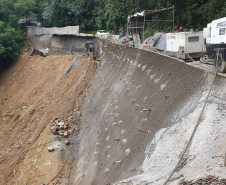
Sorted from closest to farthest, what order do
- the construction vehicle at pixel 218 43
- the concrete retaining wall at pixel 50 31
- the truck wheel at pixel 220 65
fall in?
the truck wheel at pixel 220 65, the construction vehicle at pixel 218 43, the concrete retaining wall at pixel 50 31

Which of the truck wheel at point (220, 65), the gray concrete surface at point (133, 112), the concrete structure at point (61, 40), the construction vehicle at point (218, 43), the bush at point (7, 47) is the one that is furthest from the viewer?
the concrete structure at point (61, 40)

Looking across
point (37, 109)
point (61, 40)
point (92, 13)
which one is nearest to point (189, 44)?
point (37, 109)

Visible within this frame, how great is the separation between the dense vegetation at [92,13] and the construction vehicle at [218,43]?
9.48 meters

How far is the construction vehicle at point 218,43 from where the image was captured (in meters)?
8.96

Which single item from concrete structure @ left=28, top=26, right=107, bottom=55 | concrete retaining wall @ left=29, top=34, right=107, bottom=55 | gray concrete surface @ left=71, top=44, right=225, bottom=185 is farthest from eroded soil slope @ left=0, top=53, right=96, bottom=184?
concrete structure @ left=28, top=26, right=107, bottom=55

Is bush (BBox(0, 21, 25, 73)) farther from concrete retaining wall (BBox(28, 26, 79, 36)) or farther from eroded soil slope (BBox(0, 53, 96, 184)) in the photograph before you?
concrete retaining wall (BBox(28, 26, 79, 36))

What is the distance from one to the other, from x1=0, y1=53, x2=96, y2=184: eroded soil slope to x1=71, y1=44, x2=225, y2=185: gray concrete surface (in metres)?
1.49

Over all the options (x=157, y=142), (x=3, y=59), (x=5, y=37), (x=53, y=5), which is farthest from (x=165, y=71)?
(x=53, y=5)

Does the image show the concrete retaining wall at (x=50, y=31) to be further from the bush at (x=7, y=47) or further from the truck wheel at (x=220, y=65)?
the truck wheel at (x=220, y=65)

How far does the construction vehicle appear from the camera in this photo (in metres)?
8.96

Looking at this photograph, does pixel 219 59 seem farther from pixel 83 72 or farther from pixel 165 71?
pixel 83 72

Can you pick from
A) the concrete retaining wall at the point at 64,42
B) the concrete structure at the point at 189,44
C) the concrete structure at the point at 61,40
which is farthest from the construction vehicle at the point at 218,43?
the concrete structure at the point at 61,40

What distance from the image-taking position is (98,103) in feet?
52.1

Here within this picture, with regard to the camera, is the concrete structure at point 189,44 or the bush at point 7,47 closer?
the concrete structure at point 189,44
